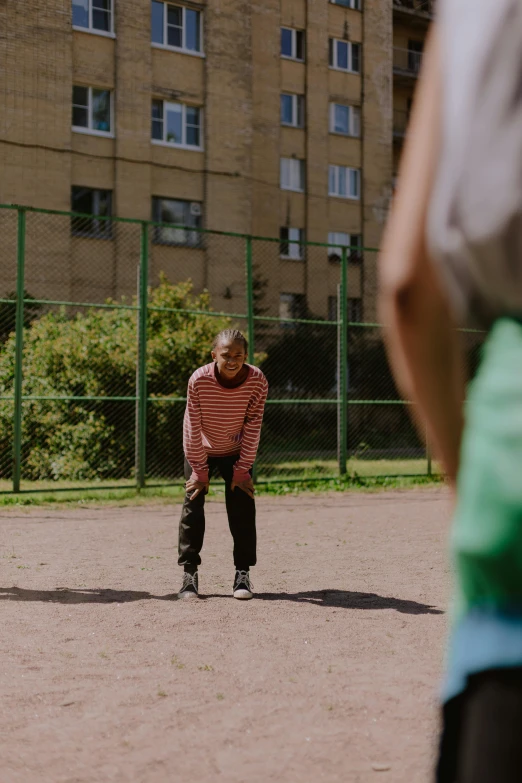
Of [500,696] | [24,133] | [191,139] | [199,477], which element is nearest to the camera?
[500,696]

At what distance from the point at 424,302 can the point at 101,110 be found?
93.7 feet

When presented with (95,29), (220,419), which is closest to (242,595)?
(220,419)

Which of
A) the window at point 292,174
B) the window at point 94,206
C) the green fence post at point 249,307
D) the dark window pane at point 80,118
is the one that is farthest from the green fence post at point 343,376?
the window at point 292,174

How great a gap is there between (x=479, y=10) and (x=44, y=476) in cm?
1413

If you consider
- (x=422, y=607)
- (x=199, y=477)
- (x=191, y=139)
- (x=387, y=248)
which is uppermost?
(x=191, y=139)

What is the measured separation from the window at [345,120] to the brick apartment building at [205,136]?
5 cm

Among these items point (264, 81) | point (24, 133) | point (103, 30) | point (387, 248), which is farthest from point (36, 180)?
point (387, 248)

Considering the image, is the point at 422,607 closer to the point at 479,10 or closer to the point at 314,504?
the point at 479,10

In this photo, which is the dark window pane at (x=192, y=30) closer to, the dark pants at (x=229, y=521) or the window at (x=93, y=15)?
the window at (x=93, y=15)

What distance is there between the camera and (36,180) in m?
26.9

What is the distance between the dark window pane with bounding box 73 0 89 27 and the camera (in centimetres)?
2747

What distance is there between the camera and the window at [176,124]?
29.6 m

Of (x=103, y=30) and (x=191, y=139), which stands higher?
(x=103, y=30)

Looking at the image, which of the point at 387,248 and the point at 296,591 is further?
the point at 296,591
